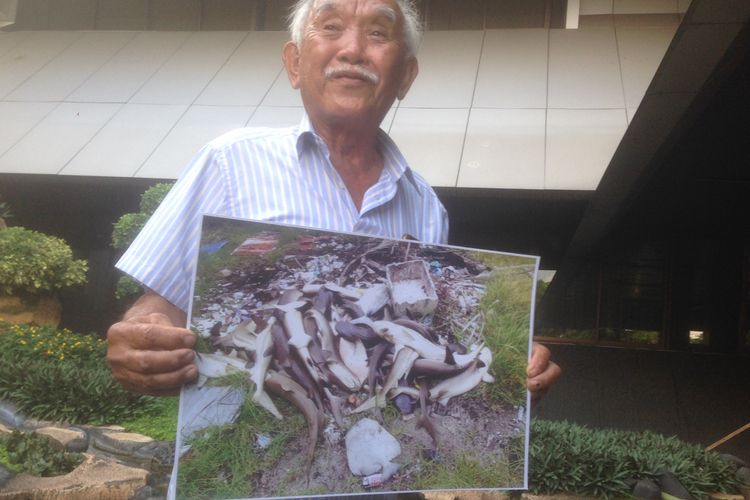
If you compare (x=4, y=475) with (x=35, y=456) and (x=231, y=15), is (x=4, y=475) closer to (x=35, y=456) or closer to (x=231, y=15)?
(x=35, y=456)

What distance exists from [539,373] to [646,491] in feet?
17.1

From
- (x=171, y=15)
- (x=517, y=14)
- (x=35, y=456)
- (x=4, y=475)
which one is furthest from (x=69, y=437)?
(x=517, y=14)

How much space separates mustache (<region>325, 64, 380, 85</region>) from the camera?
1.55 metres

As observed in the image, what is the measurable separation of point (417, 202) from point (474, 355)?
418mm

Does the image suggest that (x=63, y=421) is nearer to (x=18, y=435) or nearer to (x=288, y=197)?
(x=18, y=435)

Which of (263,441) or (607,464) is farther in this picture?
(607,464)

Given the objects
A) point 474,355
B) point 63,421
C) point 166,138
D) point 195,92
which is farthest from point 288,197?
point 195,92

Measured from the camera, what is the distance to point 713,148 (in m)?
7.52

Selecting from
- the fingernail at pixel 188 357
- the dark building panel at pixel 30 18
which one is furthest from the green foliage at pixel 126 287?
the fingernail at pixel 188 357

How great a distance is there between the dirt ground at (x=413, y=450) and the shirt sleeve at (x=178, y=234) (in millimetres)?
331

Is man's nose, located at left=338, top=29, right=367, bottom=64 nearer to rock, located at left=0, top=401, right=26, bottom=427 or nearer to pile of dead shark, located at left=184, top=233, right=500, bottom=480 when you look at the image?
pile of dead shark, located at left=184, top=233, right=500, bottom=480

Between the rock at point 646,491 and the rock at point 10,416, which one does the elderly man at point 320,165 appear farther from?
the rock at point 10,416

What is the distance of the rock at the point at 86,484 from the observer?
5375mm

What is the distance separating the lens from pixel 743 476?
22.5 ft
